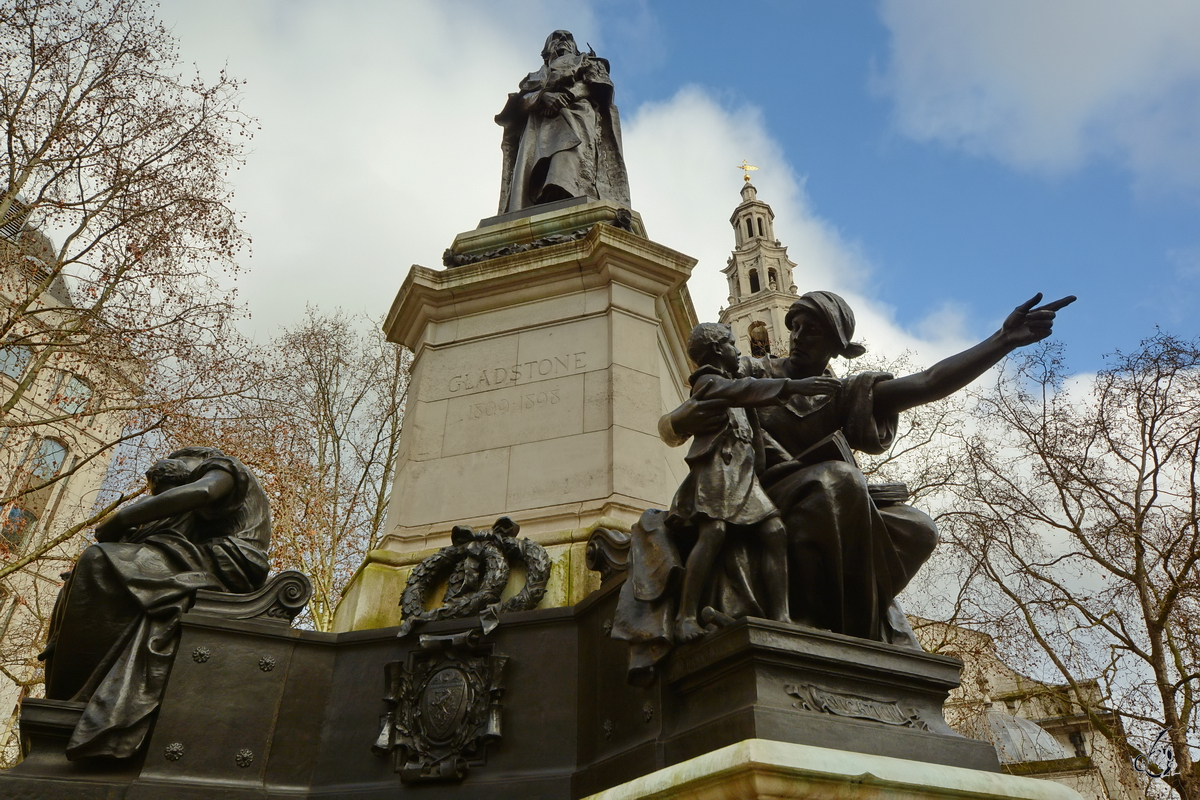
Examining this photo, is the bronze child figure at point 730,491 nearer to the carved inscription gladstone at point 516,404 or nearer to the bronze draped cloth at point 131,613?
the carved inscription gladstone at point 516,404

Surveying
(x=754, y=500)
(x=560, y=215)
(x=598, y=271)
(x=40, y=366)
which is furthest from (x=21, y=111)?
(x=754, y=500)

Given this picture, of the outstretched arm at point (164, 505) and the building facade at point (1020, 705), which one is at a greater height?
the building facade at point (1020, 705)

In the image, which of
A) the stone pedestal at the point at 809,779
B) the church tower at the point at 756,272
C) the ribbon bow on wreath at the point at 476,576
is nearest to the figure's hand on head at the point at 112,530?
the ribbon bow on wreath at the point at 476,576

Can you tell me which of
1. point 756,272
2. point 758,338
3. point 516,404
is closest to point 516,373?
point 516,404

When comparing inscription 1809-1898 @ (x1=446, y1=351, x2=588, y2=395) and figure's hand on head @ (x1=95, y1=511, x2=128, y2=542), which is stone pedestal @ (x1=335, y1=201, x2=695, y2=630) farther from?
figure's hand on head @ (x1=95, y1=511, x2=128, y2=542)

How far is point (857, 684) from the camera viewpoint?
3.88m

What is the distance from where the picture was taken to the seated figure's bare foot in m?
3.98

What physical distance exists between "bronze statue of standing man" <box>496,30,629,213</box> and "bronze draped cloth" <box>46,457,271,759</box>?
4.64 m

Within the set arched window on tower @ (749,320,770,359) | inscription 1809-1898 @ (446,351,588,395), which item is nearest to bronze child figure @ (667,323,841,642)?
inscription 1809-1898 @ (446,351,588,395)

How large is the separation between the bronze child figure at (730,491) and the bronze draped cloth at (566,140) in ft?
14.9

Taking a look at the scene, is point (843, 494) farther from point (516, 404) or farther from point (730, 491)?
point (516, 404)

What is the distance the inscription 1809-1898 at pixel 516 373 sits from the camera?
261 inches

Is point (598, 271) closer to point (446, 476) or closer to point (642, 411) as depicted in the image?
point (642, 411)

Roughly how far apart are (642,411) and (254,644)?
9.51 ft
